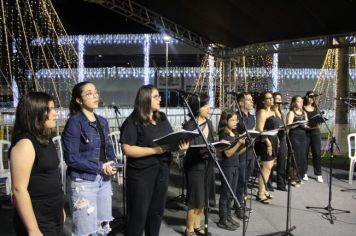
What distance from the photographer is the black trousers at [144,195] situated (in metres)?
3.21

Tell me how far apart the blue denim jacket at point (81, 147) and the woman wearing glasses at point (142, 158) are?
0.87ft

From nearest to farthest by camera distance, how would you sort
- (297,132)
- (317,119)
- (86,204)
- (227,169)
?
(86,204)
(227,169)
(317,119)
(297,132)

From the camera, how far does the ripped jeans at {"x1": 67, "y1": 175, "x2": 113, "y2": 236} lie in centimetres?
295

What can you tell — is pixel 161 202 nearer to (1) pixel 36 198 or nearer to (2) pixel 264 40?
(1) pixel 36 198

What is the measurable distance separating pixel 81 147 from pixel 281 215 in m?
3.18

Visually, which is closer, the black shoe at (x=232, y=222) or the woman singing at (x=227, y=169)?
the woman singing at (x=227, y=169)

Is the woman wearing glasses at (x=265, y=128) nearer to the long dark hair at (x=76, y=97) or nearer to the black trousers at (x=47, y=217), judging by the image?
the long dark hair at (x=76, y=97)

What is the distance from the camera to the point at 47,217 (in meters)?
2.40

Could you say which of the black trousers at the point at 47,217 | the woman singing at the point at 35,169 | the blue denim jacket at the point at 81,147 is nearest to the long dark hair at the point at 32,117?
the woman singing at the point at 35,169

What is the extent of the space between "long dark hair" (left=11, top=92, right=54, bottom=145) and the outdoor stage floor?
8.04ft

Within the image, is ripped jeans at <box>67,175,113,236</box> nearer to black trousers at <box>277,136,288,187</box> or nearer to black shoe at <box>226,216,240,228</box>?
black shoe at <box>226,216,240,228</box>

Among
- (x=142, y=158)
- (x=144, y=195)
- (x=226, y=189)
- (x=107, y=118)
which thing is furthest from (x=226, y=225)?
(x=107, y=118)

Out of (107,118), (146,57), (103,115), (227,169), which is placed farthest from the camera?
(146,57)

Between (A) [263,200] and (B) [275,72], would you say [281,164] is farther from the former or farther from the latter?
(B) [275,72]
